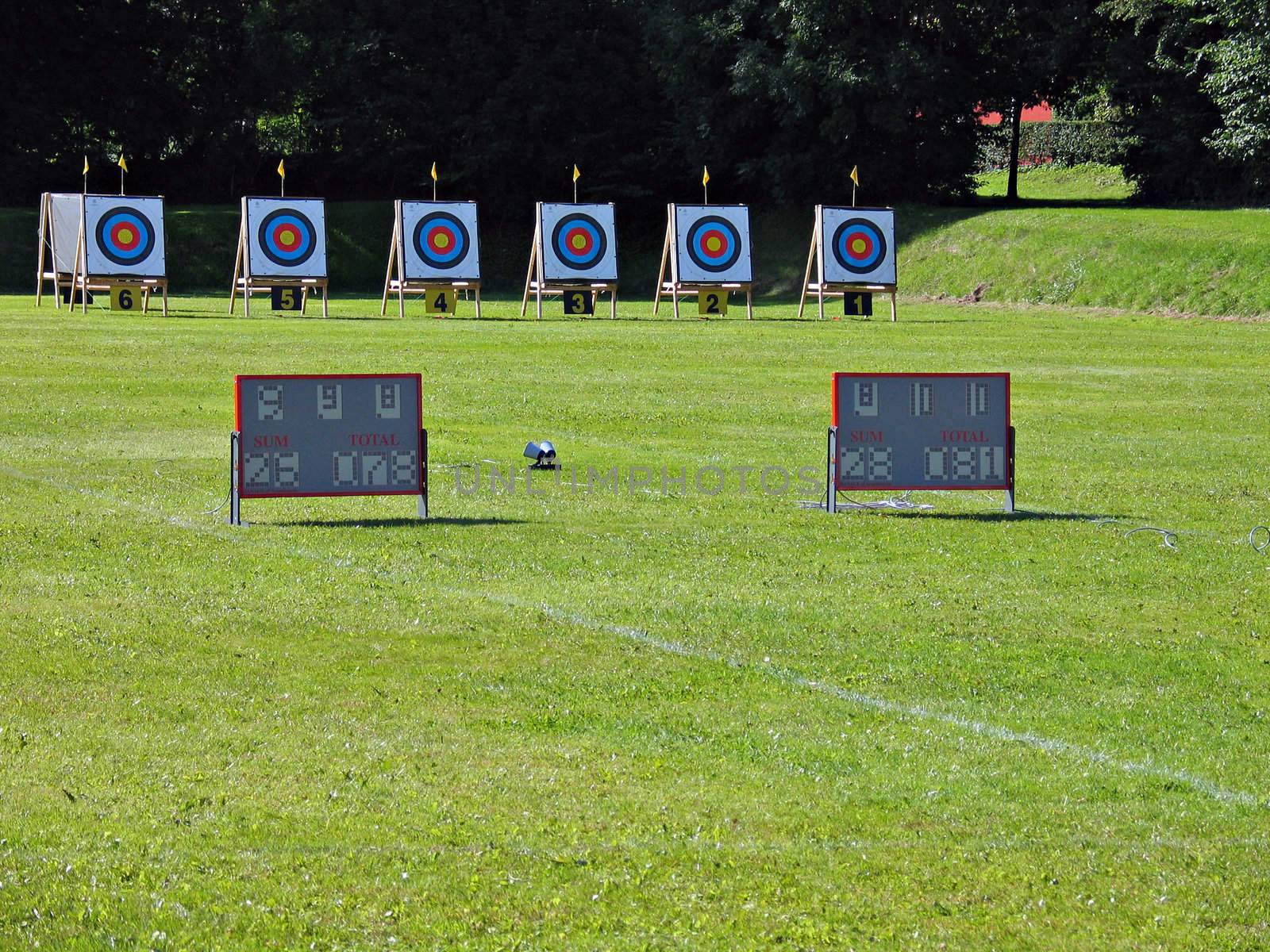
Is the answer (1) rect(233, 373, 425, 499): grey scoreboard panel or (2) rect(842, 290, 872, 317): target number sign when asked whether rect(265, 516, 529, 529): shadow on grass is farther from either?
(2) rect(842, 290, 872, 317): target number sign

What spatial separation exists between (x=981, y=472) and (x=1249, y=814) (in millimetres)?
7229

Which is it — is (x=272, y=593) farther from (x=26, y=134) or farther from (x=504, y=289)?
(x=26, y=134)

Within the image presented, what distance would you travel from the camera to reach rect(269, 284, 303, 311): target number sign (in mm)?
38812

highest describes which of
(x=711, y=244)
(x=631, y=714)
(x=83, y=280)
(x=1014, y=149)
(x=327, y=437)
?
(x=1014, y=149)

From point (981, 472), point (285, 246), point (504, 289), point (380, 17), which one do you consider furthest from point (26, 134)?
point (981, 472)

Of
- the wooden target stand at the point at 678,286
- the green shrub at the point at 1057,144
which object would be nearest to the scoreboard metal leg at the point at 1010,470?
the wooden target stand at the point at 678,286

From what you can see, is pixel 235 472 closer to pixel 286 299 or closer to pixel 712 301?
pixel 712 301

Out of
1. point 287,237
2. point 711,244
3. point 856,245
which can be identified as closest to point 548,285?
point 711,244

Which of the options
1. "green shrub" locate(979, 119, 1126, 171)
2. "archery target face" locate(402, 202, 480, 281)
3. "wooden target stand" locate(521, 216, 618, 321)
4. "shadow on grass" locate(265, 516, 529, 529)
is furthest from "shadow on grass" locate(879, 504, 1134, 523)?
"green shrub" locate(979, 119, 1126, 171)

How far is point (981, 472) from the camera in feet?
44.5

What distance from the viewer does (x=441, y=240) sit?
40750mm

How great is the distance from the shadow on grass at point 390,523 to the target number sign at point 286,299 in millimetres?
26531

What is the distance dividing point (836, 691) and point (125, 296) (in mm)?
32718

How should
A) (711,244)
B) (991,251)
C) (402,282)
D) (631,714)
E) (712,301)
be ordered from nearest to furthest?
(631,714) → (402,282) → (712,301) → (711,244) → (991,251)
